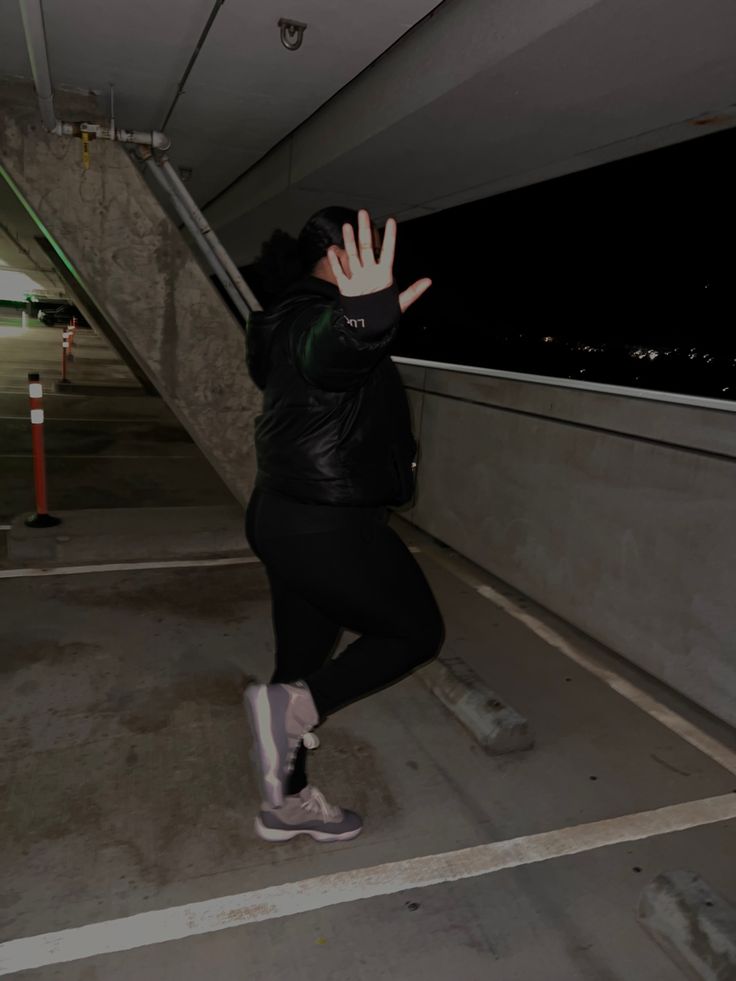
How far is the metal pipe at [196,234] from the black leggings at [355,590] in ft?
11.0

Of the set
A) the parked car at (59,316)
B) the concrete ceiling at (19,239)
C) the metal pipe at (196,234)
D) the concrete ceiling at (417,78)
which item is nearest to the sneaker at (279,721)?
the concrete ceiling at (417,78)

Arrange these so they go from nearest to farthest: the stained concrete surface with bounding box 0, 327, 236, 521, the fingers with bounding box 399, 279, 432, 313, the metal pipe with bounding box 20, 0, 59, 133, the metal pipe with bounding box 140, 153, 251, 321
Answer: the fingers with bounding box 399, 279, 432, 313
the metal pipe with bounding box 20, 0, 59, 133
the metal pipe with bounding box 140, 153, 251, 321
the stained concrete surface with bounding box 0, 327, 236, 521

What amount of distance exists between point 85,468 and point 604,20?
283 inches

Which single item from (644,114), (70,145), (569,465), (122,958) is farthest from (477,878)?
(70,145)

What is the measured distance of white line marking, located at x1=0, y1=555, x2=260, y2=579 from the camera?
15.6ft

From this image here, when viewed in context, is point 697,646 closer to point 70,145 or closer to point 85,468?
point 70,145

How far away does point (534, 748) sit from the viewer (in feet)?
10.3

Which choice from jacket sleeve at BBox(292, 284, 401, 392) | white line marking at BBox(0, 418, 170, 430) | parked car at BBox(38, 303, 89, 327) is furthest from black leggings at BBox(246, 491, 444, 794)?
parked car at BBox(38, 303, 89, 327)

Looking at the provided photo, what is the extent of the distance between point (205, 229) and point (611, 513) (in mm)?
3737

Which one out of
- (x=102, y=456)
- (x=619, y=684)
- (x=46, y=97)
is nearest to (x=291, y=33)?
(x=46, y=97)

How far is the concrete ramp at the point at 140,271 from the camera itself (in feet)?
15.6

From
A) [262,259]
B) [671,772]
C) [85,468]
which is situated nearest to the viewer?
[262,259]

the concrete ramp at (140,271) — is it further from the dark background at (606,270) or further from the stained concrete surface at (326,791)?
the dark background at (606,270)

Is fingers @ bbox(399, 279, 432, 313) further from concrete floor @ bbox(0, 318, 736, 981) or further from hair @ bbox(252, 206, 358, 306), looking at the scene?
concrete floor @ bbox(0, 318, 736, 981)
